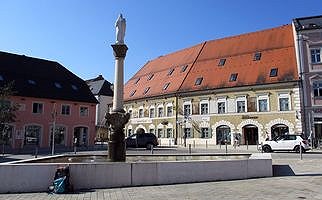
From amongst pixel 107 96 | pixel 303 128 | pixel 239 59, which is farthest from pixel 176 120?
pixel 107 96

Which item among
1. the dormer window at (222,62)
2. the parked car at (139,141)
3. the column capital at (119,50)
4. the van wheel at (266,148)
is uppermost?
the dormer window at (222,62)

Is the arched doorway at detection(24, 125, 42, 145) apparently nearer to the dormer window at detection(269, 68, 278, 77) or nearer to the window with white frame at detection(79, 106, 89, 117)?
the window with white frame at detection(79, 106, 89, 117)

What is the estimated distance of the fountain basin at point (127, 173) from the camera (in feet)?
33.1

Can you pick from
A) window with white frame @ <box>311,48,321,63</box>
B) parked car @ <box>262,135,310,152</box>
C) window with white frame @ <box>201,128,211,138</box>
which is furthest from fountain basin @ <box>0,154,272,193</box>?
window with white frame @ <box>201,128,211,138</box>

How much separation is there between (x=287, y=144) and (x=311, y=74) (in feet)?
41.3

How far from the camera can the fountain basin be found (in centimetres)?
1009

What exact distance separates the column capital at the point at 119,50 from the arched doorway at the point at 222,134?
96.7ft

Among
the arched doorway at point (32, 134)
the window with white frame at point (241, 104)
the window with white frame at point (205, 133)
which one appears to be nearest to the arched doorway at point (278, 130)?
the window with white frame at point (241, 104)

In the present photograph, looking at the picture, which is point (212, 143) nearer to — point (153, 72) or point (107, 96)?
point (153, 72)

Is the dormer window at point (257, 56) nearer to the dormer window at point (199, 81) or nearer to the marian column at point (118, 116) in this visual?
the dormer window at point (199, 81)

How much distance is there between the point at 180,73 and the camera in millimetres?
50188

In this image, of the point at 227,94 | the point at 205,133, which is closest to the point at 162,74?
the point at 205,133

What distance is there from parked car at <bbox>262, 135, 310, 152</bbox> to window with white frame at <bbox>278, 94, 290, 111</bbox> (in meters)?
9.93

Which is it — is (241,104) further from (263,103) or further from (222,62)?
(222,62)
